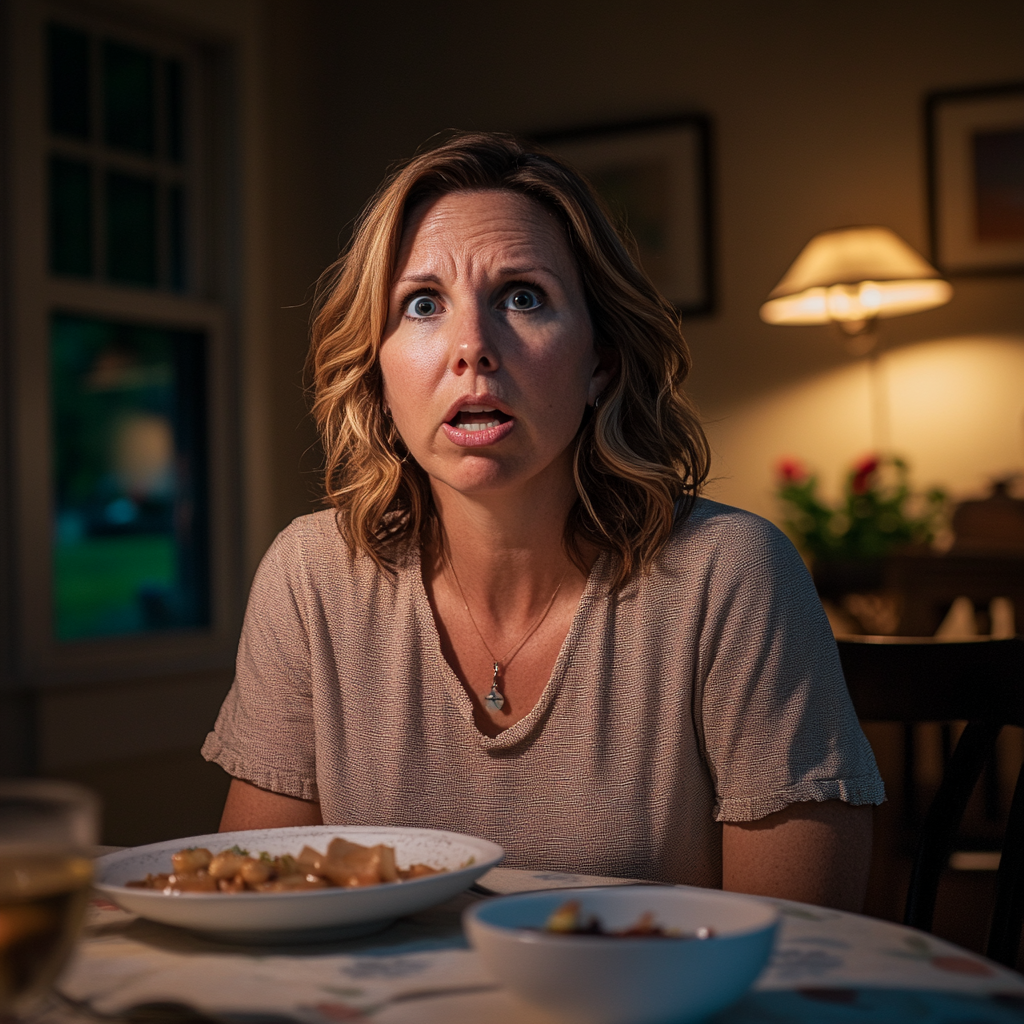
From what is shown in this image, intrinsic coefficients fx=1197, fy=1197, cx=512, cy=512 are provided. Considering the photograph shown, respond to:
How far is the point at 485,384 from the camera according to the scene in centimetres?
123

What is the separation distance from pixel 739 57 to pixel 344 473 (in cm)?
280

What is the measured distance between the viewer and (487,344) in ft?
4.06

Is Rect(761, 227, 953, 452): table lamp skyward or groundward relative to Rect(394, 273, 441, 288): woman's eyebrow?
skyward

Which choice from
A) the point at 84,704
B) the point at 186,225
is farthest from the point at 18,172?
the point at 84,704

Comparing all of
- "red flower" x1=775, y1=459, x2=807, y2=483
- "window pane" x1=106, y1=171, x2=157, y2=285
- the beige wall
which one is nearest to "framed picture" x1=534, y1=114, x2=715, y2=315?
the beige wall

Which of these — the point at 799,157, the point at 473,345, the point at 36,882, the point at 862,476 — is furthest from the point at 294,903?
the point at 799,157

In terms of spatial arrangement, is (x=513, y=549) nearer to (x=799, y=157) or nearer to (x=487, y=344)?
(x=487, y=344)

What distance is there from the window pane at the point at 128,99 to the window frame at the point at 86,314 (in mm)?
62

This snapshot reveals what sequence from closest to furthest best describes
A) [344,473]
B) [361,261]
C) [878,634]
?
[361,261], [344,473], [878,634]

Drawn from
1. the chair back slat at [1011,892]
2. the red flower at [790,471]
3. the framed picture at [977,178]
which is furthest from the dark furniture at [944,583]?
the chair back slat at [1011,892]

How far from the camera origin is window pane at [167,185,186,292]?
4.04 metres

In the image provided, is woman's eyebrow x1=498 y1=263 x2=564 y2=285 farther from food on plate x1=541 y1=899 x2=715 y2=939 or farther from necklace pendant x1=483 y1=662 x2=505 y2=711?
food on plate x1=541 y1=899 x2=715 y2=939

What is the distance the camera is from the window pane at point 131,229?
3.82 m

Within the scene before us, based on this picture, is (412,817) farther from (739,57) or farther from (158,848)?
(739,57)
